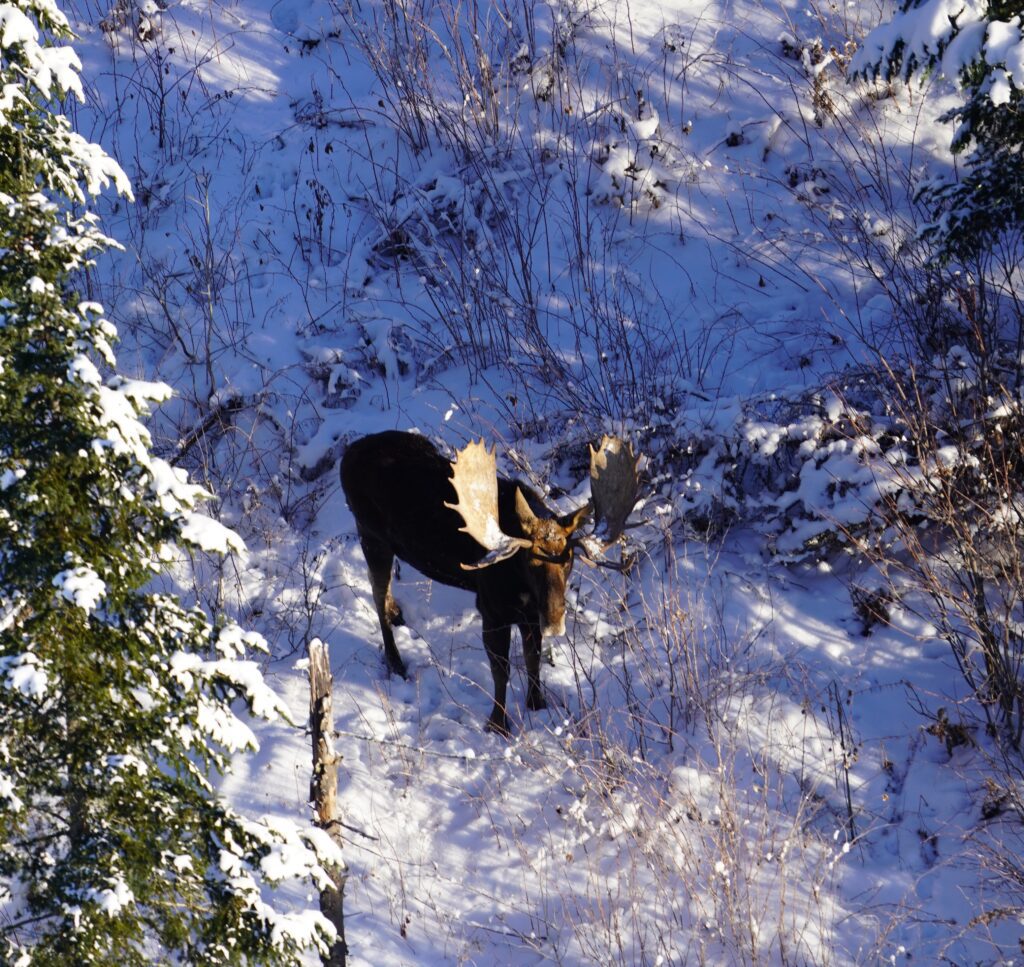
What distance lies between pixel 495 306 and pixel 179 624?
5.91m

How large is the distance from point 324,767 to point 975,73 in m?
4.67

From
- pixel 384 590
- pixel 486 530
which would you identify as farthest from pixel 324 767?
pixel 384 590

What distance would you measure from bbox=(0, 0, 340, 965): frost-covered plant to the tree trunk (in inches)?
18.6

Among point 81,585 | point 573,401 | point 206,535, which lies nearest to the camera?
point 81,585

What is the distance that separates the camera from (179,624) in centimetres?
415

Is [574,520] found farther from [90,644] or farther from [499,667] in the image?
[90,644]

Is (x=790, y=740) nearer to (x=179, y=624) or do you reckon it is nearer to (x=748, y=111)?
(x=179, y=624)

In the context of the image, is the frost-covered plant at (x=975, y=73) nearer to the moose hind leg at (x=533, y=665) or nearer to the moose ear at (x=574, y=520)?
the moose ear at (x=574, y=520)

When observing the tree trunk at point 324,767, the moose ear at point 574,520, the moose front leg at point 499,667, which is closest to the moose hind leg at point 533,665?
the moose front leg at point 499,667

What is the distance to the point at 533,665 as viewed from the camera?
6656mm

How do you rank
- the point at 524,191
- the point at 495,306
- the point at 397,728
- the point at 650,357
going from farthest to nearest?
the point at 524,191
the point at 495,306
the point at 650,357
the point at 397,728

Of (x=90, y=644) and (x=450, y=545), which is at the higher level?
(x=90, y=644)

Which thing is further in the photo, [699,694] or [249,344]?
[249,344]

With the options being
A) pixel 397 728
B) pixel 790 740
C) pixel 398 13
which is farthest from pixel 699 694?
pixel 398 13
